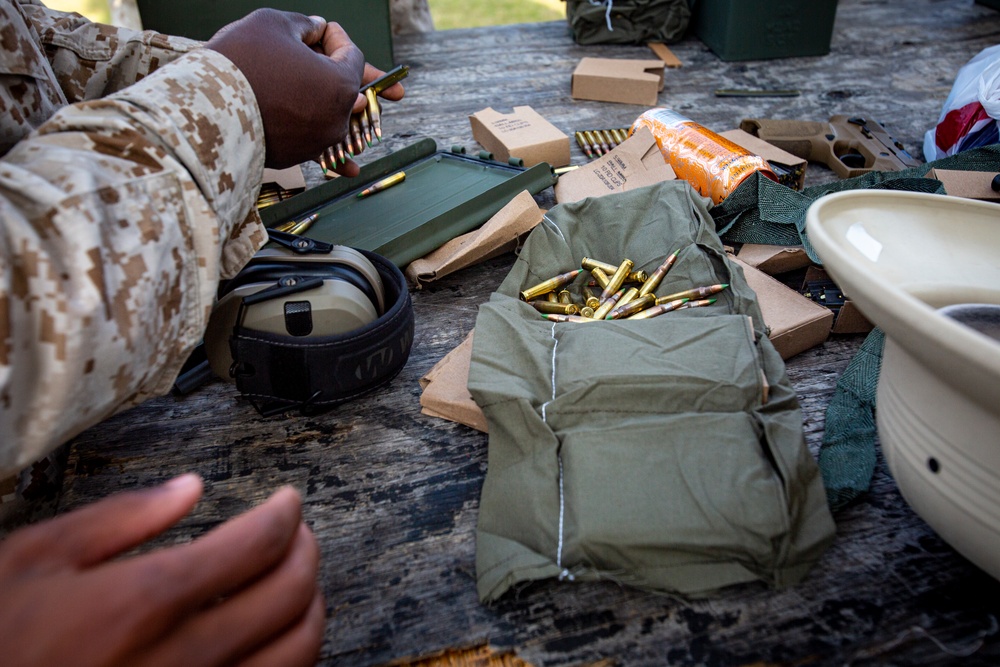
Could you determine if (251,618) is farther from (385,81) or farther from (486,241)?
(385,81)

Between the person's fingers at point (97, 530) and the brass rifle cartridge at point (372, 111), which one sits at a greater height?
the brass rifle cartridge at point (372, 111)

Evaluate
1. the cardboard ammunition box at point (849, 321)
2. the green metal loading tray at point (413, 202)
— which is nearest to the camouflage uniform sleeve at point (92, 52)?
A: the green metal loading tray at point (413, 202)

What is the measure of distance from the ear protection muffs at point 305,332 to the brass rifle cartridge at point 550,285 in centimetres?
37

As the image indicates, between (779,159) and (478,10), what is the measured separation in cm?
579

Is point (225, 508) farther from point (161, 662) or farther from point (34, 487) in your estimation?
point (161, 662)

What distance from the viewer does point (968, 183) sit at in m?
2.04

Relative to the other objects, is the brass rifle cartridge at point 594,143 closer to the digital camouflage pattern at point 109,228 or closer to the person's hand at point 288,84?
the person's hand at point 288,84

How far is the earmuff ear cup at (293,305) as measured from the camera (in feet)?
4.70

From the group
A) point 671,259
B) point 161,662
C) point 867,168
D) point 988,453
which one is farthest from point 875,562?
point 867,168

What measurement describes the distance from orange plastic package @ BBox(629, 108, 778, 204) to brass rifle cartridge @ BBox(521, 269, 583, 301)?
1.98 feet

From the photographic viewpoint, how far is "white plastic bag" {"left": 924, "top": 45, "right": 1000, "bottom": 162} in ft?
7.85

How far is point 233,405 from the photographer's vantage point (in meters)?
1.62

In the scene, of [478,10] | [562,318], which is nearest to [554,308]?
[562,318]

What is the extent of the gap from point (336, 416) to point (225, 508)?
1.04ft
